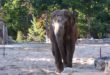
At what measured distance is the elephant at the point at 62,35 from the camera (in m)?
8.44

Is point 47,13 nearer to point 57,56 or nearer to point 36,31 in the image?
point 36,31

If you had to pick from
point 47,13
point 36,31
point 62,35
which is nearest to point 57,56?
point 62,35

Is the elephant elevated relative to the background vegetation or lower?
elevated

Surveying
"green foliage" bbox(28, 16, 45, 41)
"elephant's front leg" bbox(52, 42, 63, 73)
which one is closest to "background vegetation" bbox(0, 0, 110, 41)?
"green foliage" bbox(28, 16, 45, 41)

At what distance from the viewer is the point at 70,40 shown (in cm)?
885

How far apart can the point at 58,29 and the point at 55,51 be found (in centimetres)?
70

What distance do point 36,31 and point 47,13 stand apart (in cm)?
223

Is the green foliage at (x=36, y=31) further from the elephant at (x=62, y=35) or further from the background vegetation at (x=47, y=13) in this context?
the elephant at (x=62, y=35)

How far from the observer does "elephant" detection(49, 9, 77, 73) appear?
8.44 m

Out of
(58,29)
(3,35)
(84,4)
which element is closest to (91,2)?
(84,4)

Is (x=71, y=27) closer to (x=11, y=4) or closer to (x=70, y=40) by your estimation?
(x=70, y=40)

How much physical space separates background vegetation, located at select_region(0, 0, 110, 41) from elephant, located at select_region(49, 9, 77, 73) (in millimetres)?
21810

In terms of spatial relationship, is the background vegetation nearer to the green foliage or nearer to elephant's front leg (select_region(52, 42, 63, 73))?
the green foliage

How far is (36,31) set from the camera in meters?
32.5
